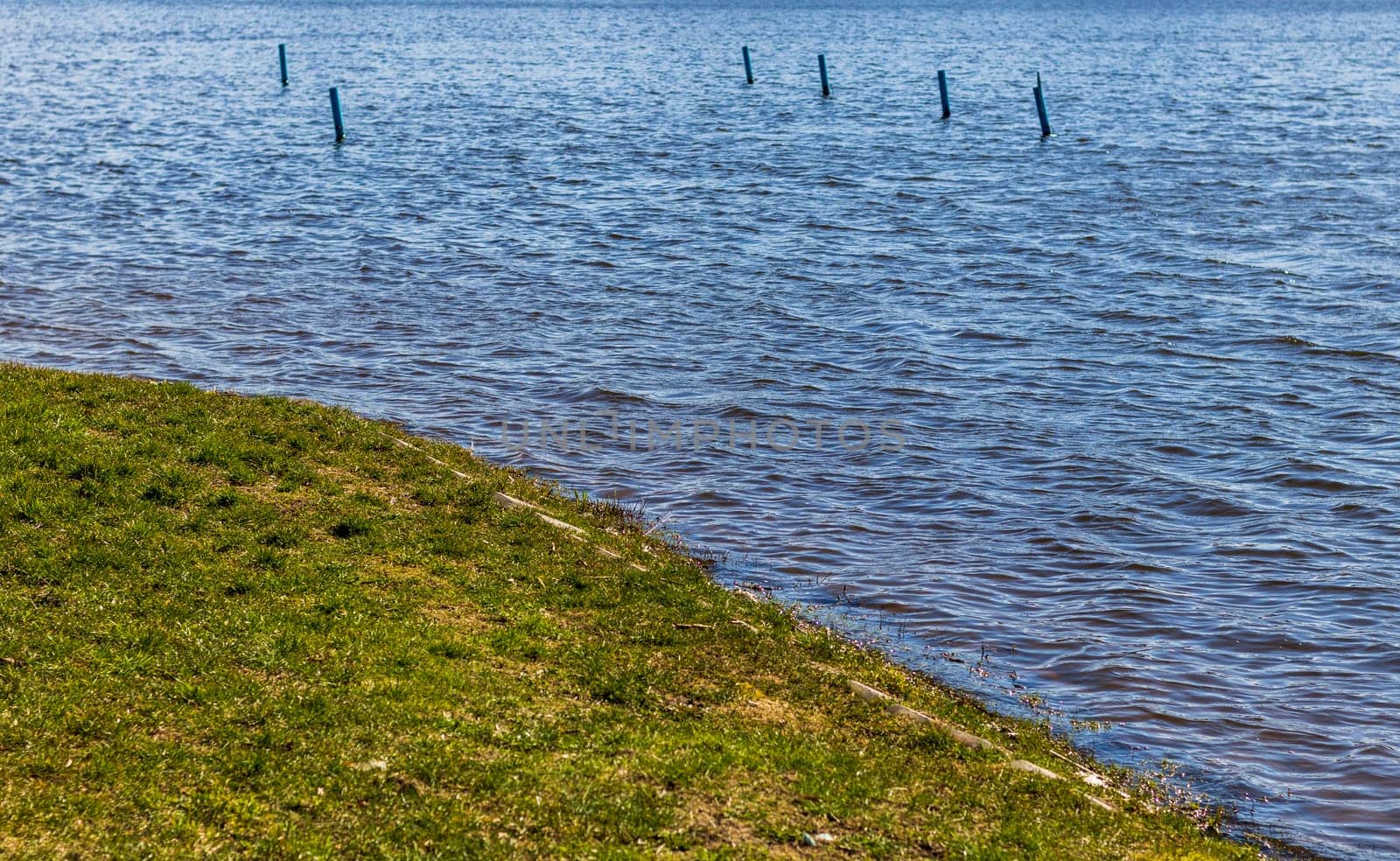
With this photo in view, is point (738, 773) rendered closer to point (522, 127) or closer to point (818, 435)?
point (818, 435)

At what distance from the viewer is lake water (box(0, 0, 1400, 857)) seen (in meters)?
13.2

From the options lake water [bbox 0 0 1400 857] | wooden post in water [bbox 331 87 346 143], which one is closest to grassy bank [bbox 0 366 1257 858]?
lake water [bbox 0 0 1400 857]

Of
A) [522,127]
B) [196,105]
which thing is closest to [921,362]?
[522,127]

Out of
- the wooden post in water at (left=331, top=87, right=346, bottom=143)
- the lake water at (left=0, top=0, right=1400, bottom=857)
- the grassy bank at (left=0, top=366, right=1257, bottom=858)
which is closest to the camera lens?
the grassy bank at (left=0, top=366, right=1257, bottom=858)

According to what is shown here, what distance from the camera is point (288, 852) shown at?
7109mm

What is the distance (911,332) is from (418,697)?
16977mm

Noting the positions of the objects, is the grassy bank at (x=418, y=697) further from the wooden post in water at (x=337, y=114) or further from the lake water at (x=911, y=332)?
the wooden post in water at (x=337, y=114)

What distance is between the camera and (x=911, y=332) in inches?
960

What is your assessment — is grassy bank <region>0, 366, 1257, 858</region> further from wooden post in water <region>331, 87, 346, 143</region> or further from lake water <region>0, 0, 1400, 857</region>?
wooden post in water <region>331, 87, 346, 143</region>

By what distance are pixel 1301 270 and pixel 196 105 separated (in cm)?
5042

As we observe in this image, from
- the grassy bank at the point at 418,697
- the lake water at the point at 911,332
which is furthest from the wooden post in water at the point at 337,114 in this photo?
the grassy bank at the point at 418,697

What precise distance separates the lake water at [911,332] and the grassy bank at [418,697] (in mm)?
2286

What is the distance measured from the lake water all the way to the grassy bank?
7.50 feet

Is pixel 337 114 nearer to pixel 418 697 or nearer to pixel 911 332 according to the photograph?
pixel 911 332
